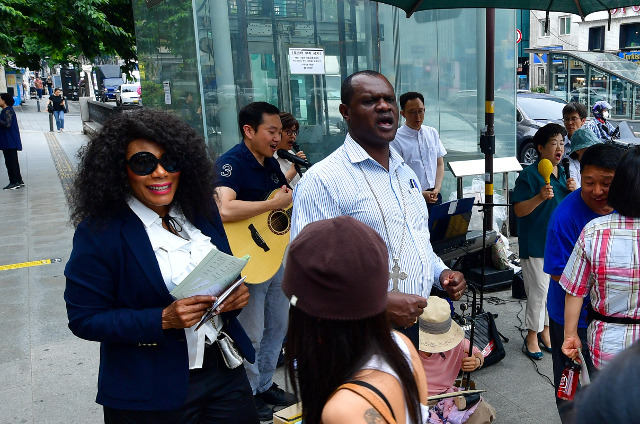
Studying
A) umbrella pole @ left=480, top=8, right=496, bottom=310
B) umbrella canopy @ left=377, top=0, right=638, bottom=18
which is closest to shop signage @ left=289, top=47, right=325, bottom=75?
umbrella pole @ left=480, top=8, right=496, bottom=310

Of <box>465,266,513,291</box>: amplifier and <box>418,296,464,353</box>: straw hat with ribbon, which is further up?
<box>418,296,464,353</box>: straw hat with ribbon

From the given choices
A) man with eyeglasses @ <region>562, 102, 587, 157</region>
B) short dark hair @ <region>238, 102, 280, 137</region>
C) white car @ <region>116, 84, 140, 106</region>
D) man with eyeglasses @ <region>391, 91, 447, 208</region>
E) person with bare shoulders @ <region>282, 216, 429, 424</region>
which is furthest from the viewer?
white car @ <region>116, 84, 140, 106</region>

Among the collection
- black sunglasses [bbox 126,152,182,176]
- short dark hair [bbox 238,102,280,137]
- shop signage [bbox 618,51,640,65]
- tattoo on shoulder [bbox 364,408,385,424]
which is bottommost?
tattoo on shoulder [bbox 364,408,385,424]

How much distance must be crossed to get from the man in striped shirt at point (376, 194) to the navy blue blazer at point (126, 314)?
0.67 m

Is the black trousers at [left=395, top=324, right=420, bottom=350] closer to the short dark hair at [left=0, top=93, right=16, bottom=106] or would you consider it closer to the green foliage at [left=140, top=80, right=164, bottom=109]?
the green foliage at [left=140, top=80, right=164, bottom=109]

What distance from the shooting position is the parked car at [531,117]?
14375 millimetres

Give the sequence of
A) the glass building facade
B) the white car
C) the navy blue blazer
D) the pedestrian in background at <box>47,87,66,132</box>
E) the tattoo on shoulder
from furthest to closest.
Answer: the white car
the pedestrian in background at <box>47,87,66,132</box>
the glass building facade
the navy blue blazer
the tattoo on shoulder

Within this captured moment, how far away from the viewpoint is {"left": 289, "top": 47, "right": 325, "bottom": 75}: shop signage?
6762mm

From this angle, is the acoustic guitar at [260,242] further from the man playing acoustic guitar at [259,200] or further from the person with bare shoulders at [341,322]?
the person with bare shoulders at [341,322]

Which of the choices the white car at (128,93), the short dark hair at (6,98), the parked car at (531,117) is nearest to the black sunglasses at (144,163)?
the short dark hair at (6,98)

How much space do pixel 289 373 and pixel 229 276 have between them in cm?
89

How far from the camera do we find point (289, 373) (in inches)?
59.6

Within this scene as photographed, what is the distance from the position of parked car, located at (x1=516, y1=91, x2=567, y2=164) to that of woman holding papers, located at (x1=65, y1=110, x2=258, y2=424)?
1297cm

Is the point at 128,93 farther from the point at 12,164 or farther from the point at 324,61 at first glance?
the point at 324,61
